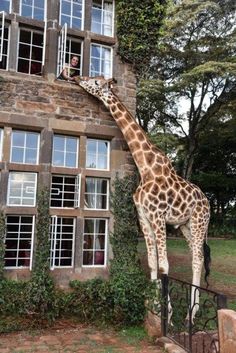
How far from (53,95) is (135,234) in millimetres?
2636

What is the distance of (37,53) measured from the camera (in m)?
6.54

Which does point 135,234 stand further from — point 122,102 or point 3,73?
point 3,73

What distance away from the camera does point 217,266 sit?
500 inches

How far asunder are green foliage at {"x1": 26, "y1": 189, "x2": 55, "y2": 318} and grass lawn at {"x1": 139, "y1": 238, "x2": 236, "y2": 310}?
11.6 feet

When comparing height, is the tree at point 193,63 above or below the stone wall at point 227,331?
above

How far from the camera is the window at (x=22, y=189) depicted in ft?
19.8

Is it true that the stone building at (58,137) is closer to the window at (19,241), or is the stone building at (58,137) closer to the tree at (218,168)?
the window at (19,241)

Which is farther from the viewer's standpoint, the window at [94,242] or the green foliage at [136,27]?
the green foliage at [136,27]

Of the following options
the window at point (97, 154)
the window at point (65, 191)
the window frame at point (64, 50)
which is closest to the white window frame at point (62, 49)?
the window frame at point (64, 50)

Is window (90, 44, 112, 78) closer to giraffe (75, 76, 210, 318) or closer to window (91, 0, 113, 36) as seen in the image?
window (91, 0, 113, 36)

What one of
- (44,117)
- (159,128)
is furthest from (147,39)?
(159,128)

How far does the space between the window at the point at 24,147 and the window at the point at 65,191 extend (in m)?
0.48

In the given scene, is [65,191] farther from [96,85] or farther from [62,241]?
[96,85]

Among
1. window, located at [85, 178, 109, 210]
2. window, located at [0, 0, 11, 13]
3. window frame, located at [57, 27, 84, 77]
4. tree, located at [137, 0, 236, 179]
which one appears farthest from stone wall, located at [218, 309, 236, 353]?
tree, located at [137, 0, 236, 179]
